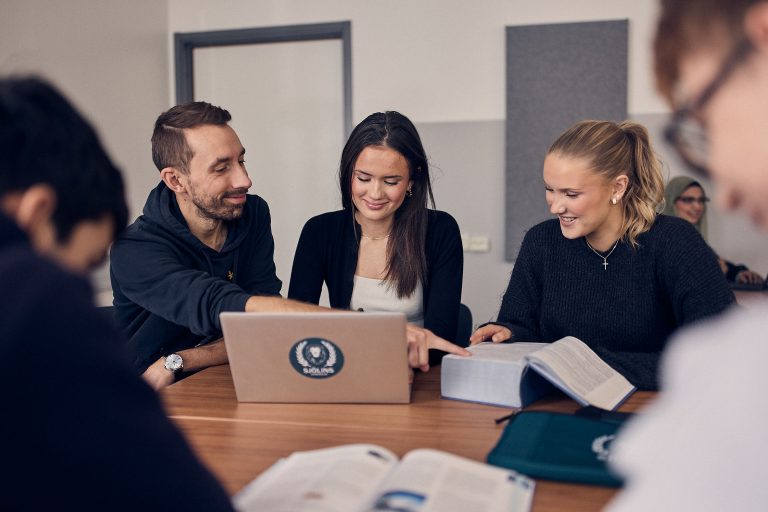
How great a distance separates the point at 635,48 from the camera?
402 centimetres

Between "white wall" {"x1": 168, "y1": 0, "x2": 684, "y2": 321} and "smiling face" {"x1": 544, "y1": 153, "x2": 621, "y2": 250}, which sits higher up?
"white wall" {"x1": 168, "y1": 0, "x2": 684, "y2": 321}

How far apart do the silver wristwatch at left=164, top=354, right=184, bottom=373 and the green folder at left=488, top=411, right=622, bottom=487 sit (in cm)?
102

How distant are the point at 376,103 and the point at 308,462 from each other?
347 cm

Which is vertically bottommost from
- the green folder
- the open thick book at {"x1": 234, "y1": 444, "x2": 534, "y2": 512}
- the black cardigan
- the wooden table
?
the wooden table

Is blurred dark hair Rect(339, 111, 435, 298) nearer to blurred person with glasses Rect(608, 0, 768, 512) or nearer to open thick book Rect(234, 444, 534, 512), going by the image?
open thick book Rect(234, 444, 534, 512)

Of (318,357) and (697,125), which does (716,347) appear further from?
(318,357)

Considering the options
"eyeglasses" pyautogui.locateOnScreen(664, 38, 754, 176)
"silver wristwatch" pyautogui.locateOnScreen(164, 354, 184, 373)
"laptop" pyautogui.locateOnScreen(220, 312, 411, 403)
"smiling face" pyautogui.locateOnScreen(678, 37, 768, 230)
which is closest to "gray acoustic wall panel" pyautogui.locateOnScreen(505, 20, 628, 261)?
"silver wristwatch" pyautogui.locateOnScreen(164, 354, 184, 373)

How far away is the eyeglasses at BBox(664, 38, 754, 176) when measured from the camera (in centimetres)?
56

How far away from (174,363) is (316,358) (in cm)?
67

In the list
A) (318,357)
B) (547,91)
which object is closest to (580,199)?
(318,357)

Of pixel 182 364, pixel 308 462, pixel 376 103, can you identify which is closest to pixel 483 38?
pixel 376 103

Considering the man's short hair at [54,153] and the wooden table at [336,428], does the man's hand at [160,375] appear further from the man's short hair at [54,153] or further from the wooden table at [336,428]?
the man's short hair at [54,153]

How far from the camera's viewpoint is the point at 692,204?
4051mm

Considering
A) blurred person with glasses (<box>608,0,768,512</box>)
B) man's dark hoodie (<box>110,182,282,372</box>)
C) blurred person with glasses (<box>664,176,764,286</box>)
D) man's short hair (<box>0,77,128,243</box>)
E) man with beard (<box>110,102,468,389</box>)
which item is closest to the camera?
blurred person with glasses (<box>608,0,768,512</box>)
